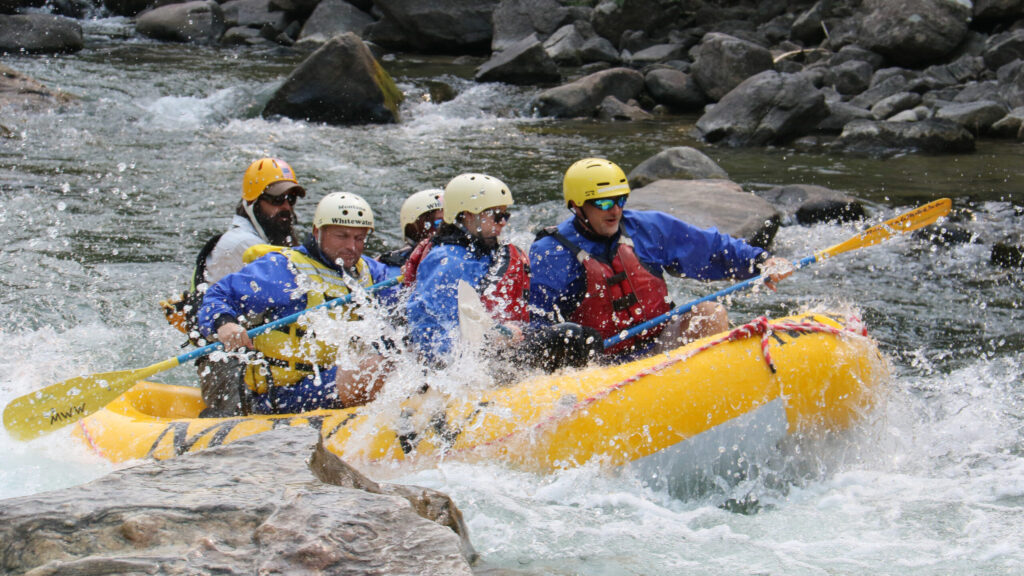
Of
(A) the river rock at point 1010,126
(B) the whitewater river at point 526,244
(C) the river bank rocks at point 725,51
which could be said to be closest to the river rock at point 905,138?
(C) the river bank rocks at point 725,51

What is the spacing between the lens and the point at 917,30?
16.4m

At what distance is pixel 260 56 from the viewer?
19562 mm

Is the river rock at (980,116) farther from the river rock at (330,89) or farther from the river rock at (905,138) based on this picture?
the river rock at (330,89)

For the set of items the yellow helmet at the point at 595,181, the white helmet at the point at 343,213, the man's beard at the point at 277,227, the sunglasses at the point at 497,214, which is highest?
the yellow helmet at the point at 595,181

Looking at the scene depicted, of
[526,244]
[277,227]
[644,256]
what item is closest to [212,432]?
[277,227]

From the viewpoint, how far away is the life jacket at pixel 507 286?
14.5 feet

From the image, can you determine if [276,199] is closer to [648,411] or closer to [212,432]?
[212,432]

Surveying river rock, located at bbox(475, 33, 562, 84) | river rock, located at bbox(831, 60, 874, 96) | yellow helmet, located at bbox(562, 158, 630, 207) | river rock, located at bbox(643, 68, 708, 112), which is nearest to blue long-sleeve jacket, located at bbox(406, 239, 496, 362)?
yellow helmet, located at bbox(562, 158, 630, 207)

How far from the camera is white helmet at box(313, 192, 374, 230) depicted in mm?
4773

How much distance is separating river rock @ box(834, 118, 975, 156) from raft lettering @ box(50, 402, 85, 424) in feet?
33.8

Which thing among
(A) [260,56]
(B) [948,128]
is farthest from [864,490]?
(A) [260,56]

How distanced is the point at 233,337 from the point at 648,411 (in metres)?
1.95

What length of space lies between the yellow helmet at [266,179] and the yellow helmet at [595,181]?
1.68 meters

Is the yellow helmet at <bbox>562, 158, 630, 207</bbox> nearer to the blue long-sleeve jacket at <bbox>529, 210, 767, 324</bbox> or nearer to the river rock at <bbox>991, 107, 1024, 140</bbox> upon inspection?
the blue long-sleeve jacket at <bbox>529, 210, 767, 324</bbox>
